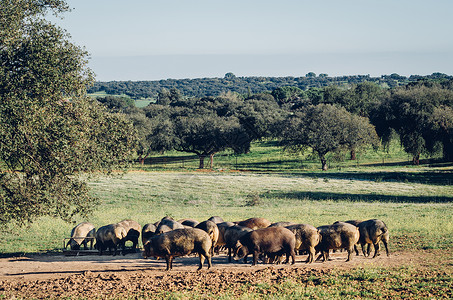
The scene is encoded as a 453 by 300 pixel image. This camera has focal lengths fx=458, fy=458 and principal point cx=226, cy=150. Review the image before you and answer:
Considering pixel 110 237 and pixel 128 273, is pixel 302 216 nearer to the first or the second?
pixel 110 237

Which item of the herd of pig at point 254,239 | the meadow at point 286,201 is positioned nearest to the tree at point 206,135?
the meadow at point 286,201

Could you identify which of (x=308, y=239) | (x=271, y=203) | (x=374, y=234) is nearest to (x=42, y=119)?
(x=308, y=239)

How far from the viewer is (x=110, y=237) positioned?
842 inches

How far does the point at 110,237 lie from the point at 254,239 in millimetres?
7177

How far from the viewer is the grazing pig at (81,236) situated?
72.9 ft

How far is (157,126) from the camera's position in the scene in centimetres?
8825

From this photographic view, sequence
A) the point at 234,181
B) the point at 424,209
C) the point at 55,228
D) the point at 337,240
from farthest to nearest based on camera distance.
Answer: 1. the point at 234,181
2. the point at 424,209
3. the point at 55,228
4. the point at 337,240

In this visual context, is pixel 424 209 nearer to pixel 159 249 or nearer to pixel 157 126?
pixel 159 249

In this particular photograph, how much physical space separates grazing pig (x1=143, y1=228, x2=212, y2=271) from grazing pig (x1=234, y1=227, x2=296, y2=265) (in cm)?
148

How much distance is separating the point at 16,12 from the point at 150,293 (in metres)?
12.8

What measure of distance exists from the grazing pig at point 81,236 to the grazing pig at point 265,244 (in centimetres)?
796

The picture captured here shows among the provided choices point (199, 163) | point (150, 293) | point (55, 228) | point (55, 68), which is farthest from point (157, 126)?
point (150, 293)

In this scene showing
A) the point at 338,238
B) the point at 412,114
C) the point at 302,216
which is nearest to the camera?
the point at 338,238

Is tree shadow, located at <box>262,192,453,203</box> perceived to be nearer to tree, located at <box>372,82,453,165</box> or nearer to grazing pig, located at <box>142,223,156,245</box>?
tree, located at <box>372,82,453,165</box>
